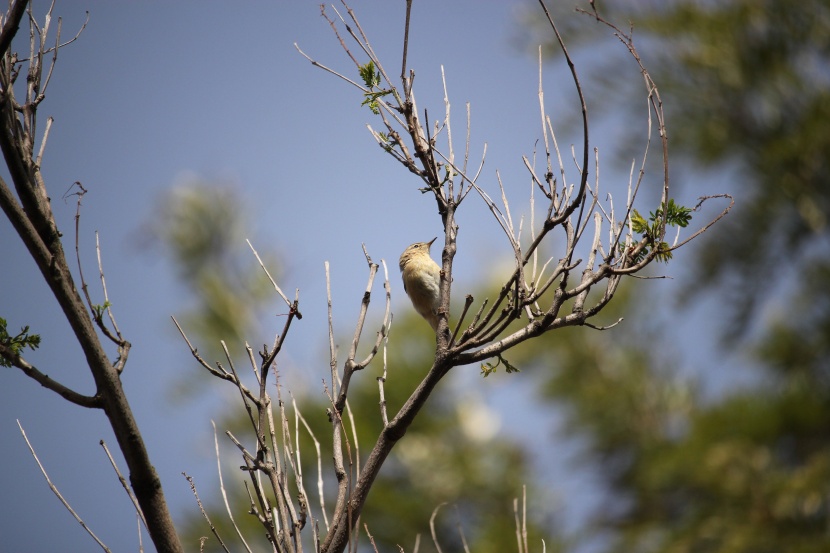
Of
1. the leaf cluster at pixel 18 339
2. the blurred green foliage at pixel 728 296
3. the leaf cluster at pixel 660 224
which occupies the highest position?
the blurred green foliage at pixel 728 296

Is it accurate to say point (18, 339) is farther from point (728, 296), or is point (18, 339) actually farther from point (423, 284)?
point (728, 296)

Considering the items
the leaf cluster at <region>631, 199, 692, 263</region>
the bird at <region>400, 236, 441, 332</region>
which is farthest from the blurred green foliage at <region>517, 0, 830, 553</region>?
the leaf cluster at <region>631, 199, 692, 263</region>

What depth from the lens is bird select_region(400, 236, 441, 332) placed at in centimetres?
405

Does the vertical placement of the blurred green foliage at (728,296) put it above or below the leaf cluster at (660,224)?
above

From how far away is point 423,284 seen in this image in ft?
13.4

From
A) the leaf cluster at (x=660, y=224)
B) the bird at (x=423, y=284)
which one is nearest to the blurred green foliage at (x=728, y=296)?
the bird at (x=423, y=284)

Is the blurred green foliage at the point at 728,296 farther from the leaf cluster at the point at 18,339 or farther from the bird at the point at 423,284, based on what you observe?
the leaf cluster at the point at 18,339

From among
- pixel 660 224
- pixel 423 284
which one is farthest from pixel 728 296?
pixel 660 224

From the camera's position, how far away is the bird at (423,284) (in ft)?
13.3

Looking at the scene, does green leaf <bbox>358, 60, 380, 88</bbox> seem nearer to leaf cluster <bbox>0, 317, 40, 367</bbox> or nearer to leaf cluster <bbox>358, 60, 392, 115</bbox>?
leaf cluster <bbox>358, 60, 392, 115</bbox>

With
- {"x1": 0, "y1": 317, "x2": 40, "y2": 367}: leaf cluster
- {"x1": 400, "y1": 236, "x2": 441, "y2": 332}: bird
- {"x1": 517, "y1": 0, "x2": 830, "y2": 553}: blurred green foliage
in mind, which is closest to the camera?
{"x1": 0, "y1": 317, "x2": 40, "y2": 367}: leaf cluster

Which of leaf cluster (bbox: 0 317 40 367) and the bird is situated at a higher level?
the bird

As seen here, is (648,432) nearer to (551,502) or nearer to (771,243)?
(551,502)

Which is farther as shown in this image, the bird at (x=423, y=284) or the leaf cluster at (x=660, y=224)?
the bird at (x=423, y=284)
